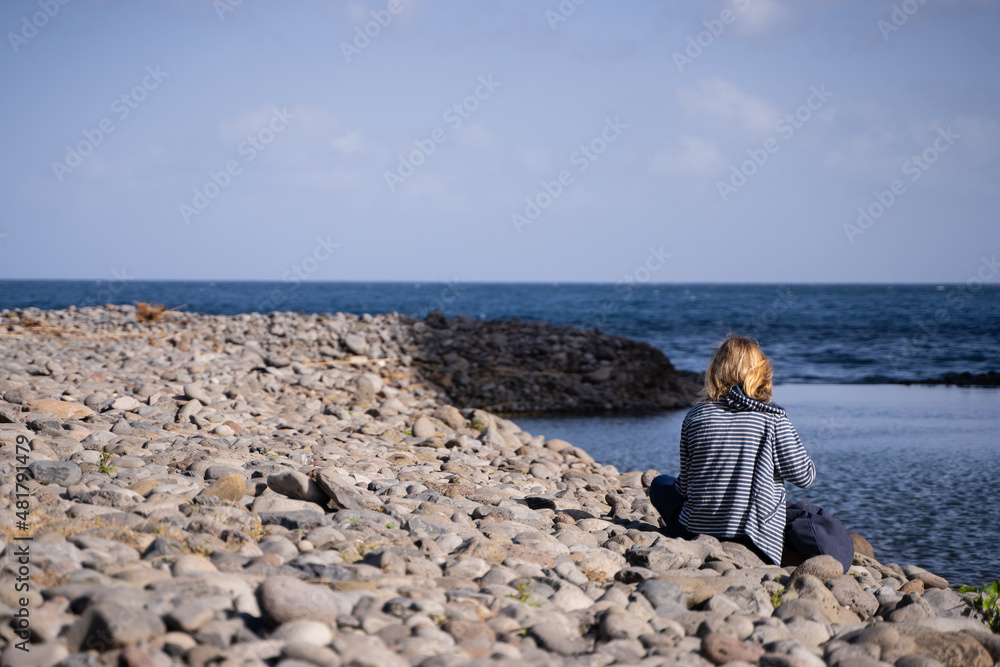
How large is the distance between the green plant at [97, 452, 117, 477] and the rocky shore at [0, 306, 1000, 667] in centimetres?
1

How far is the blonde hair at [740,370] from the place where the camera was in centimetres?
378

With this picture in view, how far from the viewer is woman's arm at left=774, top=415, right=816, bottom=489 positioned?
363 centimetres

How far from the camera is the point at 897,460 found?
25.5ft

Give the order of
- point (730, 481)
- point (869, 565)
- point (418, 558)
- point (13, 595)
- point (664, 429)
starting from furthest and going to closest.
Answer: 1. point (664, 429)
2. point (869, 565)
3. point (730, 481)
4. point (418, 558)
5. point (13, 595)

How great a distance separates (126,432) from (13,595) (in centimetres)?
295

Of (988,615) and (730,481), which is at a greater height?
(730,481)

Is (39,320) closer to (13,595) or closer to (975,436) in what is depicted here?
(13,595)

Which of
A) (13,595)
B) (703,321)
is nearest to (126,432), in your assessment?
(13,595)

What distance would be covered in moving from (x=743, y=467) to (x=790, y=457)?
22cm

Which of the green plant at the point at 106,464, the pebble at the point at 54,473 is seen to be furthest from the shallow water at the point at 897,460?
the pebble at the point at 54,473

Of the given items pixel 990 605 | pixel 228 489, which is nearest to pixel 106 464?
pixel 228 489

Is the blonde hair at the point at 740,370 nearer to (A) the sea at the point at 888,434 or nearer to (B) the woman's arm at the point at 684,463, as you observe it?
(B) the woman's arm at the point at 684,463

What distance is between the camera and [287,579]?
2.35 meters

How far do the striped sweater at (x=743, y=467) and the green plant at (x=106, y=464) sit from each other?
294 centimetres
